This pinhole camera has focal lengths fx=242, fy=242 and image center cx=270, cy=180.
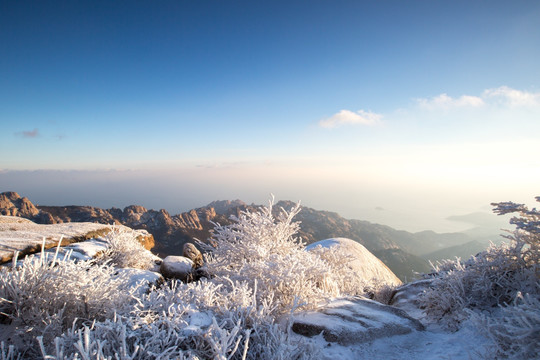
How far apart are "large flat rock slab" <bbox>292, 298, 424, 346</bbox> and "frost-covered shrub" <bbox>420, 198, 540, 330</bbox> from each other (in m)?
0.67

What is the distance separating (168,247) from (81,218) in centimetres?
1058

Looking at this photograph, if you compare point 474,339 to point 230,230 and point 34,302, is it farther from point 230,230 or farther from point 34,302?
point 34,302

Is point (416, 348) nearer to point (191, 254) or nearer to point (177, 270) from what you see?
point (177, 270)

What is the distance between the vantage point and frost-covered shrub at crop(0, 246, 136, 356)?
286 cm

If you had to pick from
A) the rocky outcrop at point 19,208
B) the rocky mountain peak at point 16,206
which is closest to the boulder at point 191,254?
the rocky outcrop at point 19,208

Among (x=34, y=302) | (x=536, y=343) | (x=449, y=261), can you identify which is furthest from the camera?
(x=449, y=261)

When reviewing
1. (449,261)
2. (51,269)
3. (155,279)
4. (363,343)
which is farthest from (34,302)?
(449,261)

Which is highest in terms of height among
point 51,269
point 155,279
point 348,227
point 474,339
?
point 51,269

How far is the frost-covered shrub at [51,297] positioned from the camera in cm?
286

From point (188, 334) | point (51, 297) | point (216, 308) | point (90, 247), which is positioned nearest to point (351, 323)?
point (216, 308)

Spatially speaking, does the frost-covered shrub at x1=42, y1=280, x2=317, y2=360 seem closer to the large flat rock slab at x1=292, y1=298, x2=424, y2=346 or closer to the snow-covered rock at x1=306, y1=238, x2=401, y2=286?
the large flat rock slab at x1=292, y1=298, x2=424, y2=346

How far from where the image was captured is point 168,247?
106 feet

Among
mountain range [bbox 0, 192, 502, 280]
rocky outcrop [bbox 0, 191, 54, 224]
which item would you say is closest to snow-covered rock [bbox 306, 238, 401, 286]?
mountain range [bbox 0, 192, 502, 280]

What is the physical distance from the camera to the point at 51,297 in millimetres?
3012
